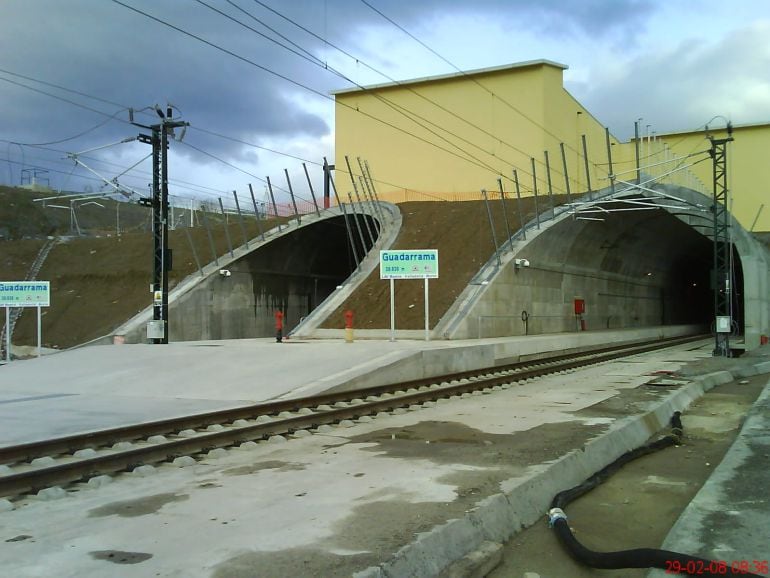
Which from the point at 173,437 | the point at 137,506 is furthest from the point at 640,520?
the point at 173,437

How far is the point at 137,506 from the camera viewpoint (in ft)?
20.2

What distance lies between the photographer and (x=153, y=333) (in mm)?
23891

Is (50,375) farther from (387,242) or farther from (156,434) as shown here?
(387,242)

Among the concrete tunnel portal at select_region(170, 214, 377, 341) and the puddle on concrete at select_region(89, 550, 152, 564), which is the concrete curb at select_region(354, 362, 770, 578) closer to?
the puddle on concrete at select_region(89, 550, 152, 564)

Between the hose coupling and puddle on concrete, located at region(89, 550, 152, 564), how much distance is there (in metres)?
3.26

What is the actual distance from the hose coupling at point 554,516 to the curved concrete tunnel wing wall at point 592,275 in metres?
19.8

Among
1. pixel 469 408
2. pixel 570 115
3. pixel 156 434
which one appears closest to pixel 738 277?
pixel 570 115

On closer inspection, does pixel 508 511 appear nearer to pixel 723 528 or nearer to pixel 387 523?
pixel 387 523

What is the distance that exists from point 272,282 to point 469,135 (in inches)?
965

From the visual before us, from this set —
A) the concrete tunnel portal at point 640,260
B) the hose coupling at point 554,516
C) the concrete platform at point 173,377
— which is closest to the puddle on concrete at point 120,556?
the hose coupling at point 554,516

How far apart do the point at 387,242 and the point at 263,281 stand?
26.5 ft

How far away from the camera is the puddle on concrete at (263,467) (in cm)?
A: 759

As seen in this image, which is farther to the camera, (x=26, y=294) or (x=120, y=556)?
(x=26, y=294)

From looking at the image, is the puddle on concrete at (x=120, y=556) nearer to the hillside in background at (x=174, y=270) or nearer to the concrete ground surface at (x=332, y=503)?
the concrete ground surface at (x=332, y=503)
